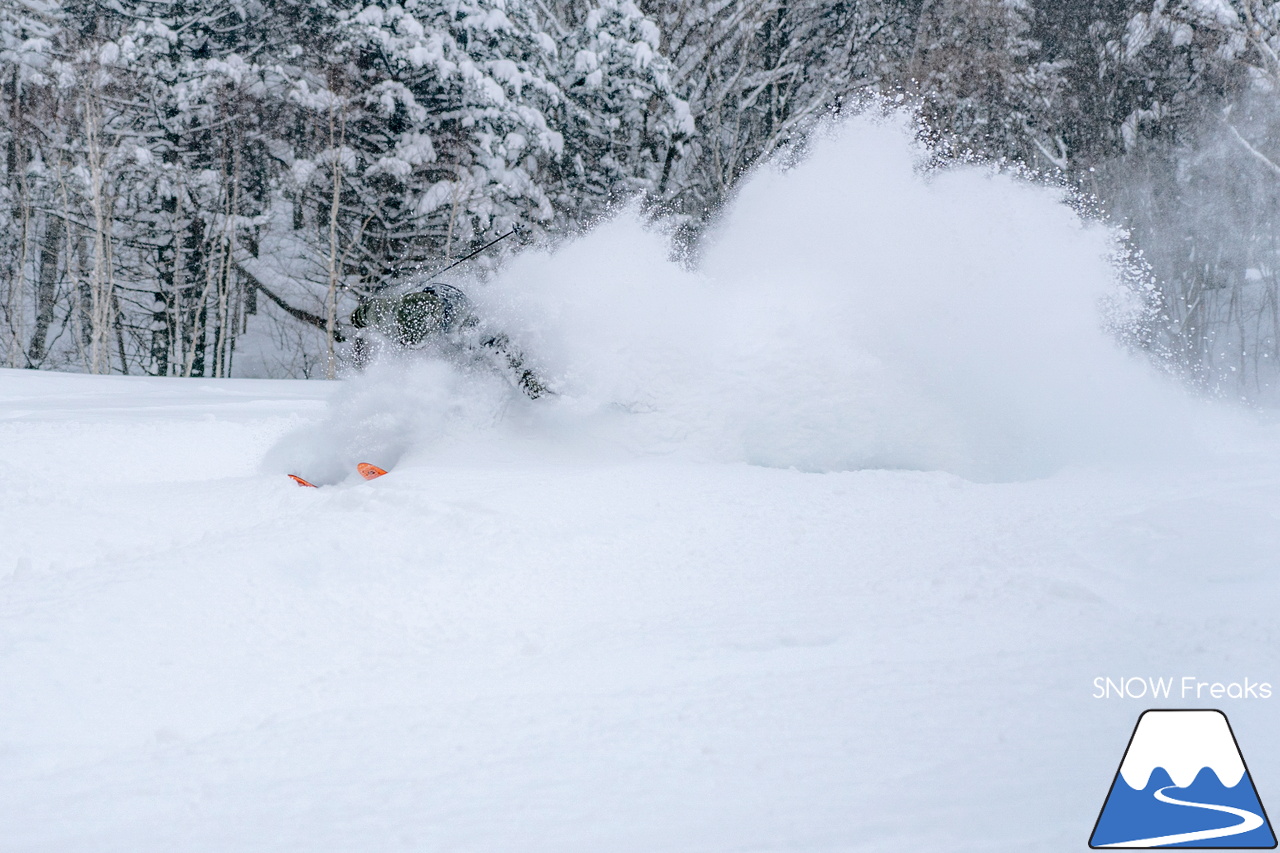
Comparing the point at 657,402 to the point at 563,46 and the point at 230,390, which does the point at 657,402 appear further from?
the point at 563,46

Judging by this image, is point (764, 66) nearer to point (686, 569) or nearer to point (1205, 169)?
point (1205, 169)

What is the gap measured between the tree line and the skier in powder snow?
416 inches

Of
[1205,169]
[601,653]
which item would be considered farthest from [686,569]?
[1205,169]

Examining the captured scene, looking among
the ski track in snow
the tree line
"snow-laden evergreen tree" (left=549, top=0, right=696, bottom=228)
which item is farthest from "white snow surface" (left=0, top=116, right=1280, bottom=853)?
the tree line

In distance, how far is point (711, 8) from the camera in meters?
18.0

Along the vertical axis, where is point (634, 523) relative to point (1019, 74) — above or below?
below

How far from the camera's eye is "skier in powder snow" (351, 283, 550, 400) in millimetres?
5523

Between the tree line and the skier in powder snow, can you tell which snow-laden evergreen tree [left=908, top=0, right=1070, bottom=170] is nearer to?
the tree line

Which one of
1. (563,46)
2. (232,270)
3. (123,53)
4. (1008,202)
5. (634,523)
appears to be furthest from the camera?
(232,270)

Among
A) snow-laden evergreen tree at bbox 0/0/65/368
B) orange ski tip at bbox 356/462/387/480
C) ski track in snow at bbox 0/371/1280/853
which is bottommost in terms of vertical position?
ski track in snow at bbox 0/371/1280/853

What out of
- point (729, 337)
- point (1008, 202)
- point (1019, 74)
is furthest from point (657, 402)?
point (1019, 74)

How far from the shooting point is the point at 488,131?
15.7m

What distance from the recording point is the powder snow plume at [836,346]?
546 cm

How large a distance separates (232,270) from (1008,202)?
15.1m
